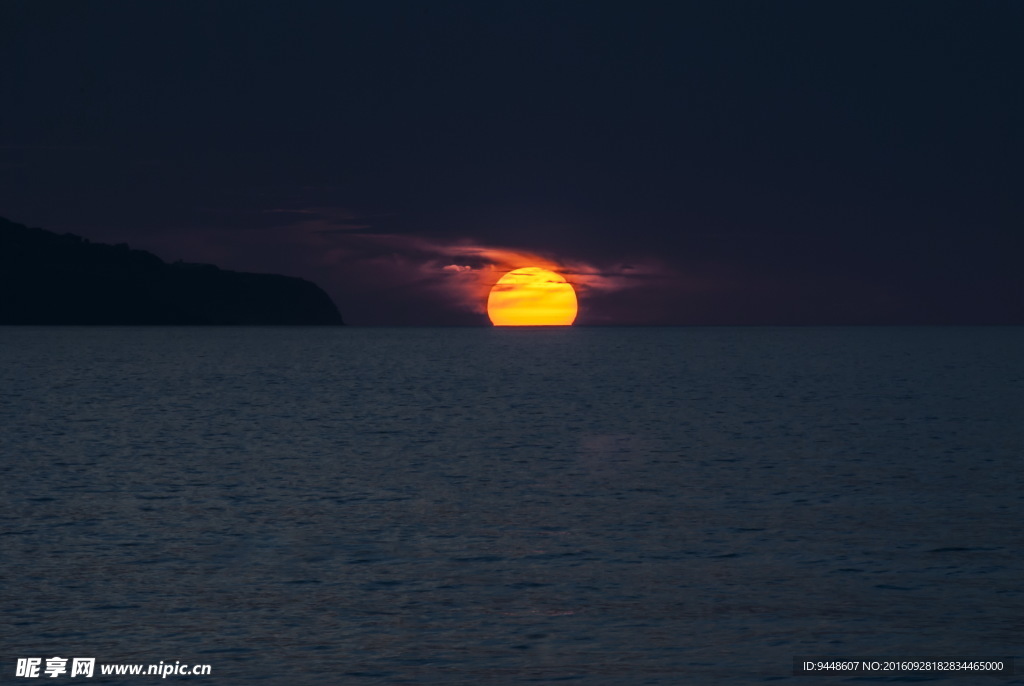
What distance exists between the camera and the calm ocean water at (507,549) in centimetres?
1717

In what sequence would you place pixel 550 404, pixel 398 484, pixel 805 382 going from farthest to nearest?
pixel 805 382 < pixel 550 404 < pixel 398 484

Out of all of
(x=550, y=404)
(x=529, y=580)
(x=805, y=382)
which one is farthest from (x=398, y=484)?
(x=805, y=382)

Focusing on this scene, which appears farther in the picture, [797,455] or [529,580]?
[797,455]

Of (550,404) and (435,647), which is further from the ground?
(550,404)

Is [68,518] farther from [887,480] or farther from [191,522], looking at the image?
[887,480]

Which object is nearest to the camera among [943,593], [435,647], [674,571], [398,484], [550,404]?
Answer: [435,647]

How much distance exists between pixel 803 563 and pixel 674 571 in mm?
3009

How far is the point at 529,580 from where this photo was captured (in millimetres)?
21453

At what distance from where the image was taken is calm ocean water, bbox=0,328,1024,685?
56.3 feet

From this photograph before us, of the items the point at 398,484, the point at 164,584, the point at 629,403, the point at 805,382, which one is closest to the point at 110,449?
the point at 398,484

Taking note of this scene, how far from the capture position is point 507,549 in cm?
2447

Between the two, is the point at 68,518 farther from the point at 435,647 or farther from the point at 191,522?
the point at 435,647

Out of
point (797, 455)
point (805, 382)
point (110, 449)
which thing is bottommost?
point (797, 455)

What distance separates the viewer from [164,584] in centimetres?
2095
